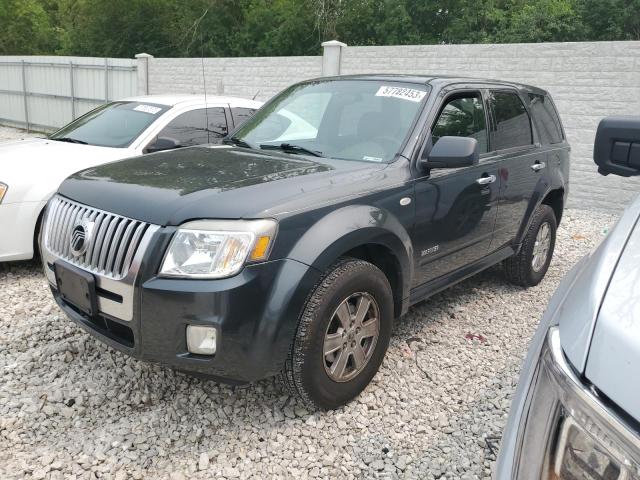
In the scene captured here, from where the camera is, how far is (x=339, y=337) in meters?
2.80

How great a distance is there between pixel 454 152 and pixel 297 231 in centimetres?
111

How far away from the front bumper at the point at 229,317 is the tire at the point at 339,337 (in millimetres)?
115

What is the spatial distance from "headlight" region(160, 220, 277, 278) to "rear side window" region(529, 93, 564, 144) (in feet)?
10.8

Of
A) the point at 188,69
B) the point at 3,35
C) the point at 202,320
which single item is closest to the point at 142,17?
the point at 3,35

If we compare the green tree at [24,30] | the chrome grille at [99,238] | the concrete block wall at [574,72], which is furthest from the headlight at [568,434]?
the green tree at [24,30]

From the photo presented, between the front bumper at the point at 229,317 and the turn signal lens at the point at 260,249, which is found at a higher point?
the turn signal lens at the point at 260,249

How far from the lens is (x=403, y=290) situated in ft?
10.5

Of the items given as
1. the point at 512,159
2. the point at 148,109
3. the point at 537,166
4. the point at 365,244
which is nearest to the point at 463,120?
the point at 512,159

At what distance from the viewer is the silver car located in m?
0.99

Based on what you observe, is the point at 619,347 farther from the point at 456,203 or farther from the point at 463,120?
the point at 463,120

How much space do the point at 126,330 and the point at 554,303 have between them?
6.36 ft

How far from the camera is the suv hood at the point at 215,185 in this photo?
2445 mm

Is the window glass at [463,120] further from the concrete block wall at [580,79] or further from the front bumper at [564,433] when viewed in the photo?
the concrete block wall at [580,79]

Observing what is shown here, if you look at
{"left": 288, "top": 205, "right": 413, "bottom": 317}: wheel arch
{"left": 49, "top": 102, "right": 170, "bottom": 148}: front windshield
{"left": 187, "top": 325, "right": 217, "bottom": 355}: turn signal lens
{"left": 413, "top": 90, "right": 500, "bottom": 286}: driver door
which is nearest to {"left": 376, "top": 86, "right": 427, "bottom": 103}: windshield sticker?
{"left": 413, "top": 90, "right": 500, "bottom": 286}: driver door
